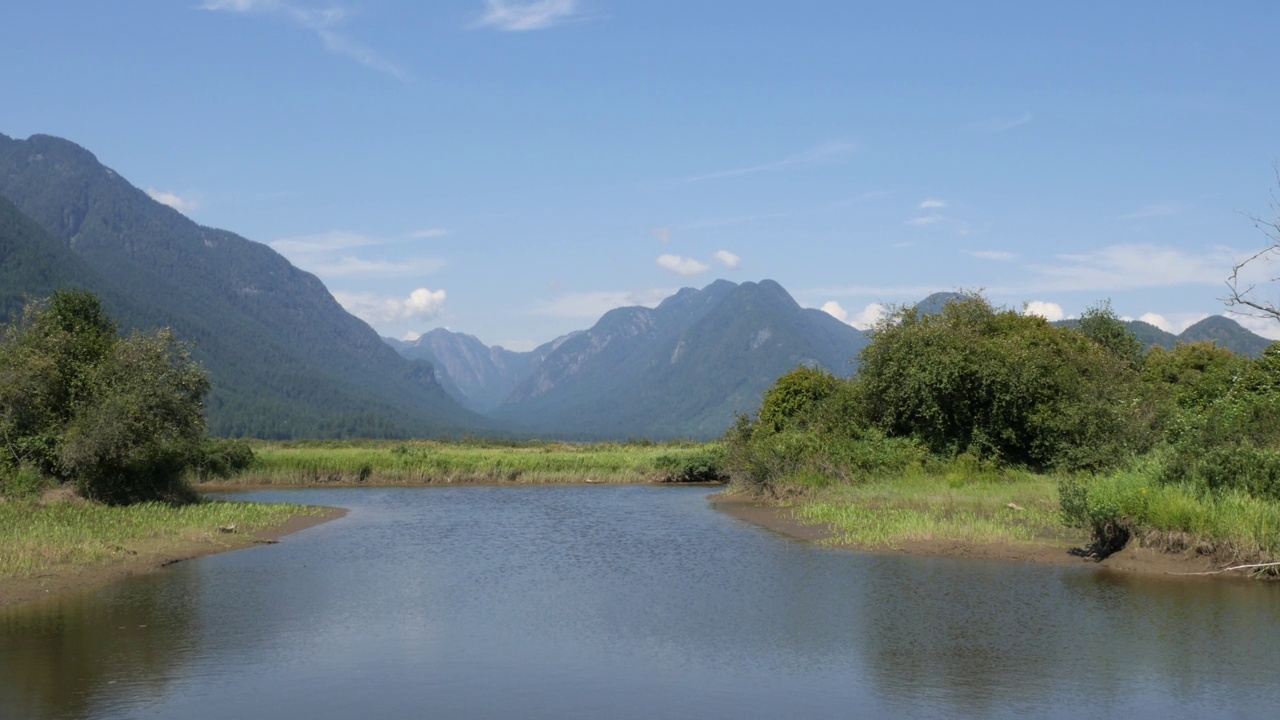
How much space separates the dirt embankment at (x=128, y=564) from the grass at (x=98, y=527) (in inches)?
5.6

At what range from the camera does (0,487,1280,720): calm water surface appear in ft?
51.2

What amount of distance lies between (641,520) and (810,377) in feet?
83.9

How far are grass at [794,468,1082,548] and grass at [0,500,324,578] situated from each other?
67.3 ft

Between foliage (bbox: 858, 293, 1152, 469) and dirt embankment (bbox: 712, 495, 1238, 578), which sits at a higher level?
foliage (bbox: 858, 293, 1152, 469)

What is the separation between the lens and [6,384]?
1479 inches

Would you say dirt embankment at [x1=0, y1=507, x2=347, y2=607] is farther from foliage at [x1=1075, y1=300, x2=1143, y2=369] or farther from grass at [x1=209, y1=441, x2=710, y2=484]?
foliage at [x1=1075, y1=300, x2=1143, y2=369]

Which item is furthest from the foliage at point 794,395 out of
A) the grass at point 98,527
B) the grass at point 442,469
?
the grass at point 98,527

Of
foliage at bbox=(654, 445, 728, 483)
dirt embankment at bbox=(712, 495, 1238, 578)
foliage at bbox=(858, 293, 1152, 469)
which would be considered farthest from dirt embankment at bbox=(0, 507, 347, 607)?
foliage at bbox=(654, 445, 728, 483)

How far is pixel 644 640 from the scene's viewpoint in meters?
19.8

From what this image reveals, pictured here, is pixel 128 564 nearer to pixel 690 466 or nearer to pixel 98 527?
pixel 98 527

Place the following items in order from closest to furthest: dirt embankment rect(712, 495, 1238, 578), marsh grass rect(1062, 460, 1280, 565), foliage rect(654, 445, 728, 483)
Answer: marsh grass rect(1062, 460, 1280, 565)
dirt embankment rect(712, 495, 1238, 578)
foliage rect(654, 445, 728, 483)

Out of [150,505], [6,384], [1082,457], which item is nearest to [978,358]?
[1082,457]

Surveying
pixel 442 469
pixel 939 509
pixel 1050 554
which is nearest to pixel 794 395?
pixel 442 469

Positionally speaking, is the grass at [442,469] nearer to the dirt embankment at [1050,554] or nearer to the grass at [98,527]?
the grass at [98,527]
